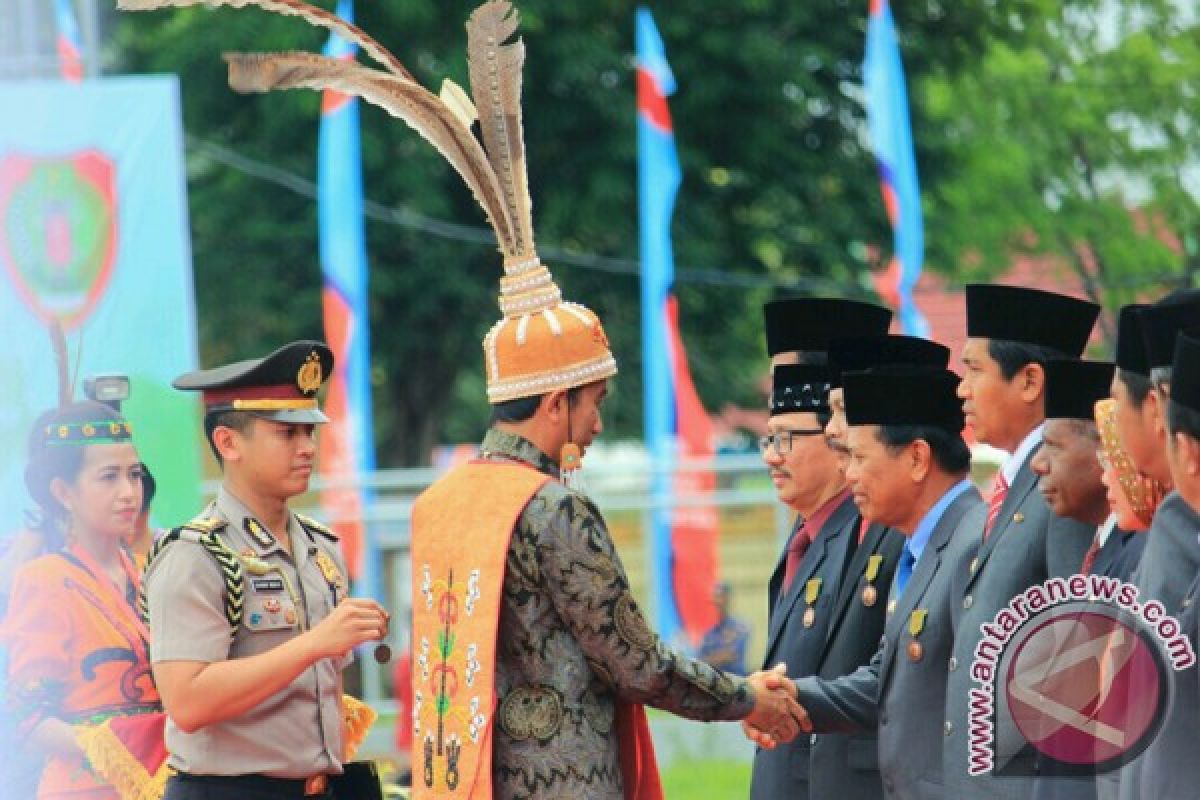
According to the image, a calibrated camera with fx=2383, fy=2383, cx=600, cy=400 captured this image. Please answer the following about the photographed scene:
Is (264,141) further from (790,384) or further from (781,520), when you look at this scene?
(790,384)

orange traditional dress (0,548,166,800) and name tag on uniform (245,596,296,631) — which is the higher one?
name tag on uniform (245,596,296,631)

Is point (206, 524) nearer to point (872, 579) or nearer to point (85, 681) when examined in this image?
point (85, 681)

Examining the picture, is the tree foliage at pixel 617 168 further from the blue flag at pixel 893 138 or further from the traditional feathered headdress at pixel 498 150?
the traditional feathered headdress at pixel 498 150

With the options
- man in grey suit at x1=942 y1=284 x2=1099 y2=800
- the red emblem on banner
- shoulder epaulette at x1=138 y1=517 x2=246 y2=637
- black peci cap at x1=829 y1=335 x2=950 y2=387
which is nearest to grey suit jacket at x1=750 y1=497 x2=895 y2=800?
black peci cap at x1=829 y1=335 x2=950 y2=387

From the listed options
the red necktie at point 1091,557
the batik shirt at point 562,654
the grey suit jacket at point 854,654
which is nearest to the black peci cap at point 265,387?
the batik shirt at point 562,654

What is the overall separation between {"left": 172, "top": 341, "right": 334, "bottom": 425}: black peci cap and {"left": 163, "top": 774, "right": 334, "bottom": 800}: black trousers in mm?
815

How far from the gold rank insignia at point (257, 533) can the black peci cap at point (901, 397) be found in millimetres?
1415

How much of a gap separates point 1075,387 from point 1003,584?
459 millimetres

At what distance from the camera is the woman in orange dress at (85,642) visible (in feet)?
19.5

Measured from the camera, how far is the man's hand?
5.07 metres

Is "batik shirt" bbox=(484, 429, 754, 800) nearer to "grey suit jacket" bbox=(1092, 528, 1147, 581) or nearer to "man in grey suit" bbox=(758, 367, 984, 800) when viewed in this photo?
"man in grey suit" bbox=(758, 367, 984, 800)

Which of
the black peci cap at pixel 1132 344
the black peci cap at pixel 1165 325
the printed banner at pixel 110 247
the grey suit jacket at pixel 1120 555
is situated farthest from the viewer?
the printed banner at pixel 110 247

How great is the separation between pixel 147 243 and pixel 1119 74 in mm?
10386

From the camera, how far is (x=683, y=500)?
15.1m
